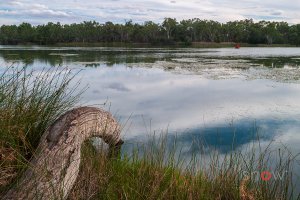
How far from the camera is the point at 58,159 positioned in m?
3.16

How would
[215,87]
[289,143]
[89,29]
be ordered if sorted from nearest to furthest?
[289,143], [215,87], [89,29]

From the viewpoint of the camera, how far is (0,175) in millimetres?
3125

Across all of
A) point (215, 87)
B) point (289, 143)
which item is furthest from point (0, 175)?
point (215, 87)

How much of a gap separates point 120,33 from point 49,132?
80202mm

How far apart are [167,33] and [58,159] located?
82.0 m

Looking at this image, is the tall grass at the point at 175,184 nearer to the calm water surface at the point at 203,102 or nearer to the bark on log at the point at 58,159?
the bark on log at the point at 58,159

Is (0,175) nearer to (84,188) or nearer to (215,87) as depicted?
(84,188)

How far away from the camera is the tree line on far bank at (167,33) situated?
8162 centimetres

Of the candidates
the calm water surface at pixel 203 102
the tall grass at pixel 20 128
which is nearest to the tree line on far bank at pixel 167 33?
the calm water surface at pixel 203 102

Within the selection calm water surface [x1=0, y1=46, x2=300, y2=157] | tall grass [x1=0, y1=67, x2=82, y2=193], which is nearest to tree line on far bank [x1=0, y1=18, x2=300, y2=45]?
calm water surface [x1=0, y1=46, x2=300, y2=157]

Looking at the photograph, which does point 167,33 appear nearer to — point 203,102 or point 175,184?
point 203,102

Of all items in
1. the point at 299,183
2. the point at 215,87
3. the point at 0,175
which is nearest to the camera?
the point at 0,175

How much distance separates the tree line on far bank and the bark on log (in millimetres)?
75830

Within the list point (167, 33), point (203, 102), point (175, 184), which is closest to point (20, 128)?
point (175, 184)
